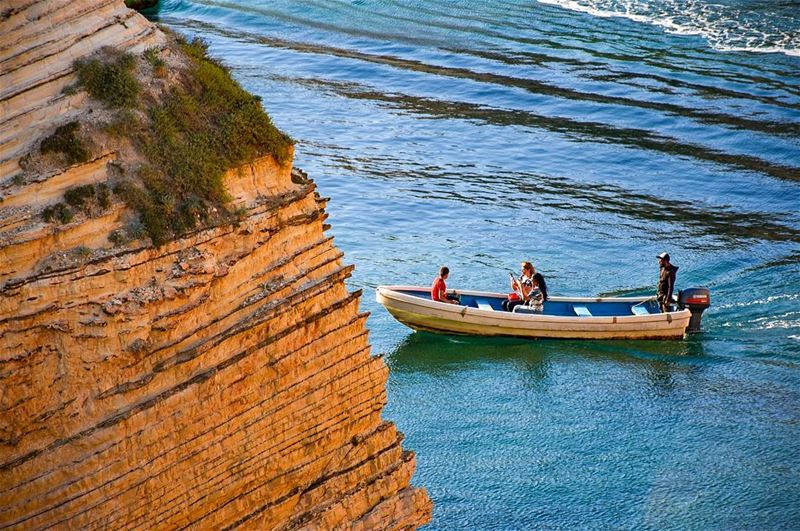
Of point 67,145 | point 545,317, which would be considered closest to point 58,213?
point 67,145

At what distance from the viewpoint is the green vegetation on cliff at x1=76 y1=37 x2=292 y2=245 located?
928 cm

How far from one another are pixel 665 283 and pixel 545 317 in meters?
2.95

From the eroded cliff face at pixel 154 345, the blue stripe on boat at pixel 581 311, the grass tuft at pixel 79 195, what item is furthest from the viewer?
the blue stripe on boat at pixel 581 311

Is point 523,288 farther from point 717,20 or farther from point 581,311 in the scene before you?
point 717,20

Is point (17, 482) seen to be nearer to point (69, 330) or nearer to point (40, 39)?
point (69, 330)

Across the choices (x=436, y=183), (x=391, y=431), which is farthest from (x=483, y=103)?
(x=391, y=431)

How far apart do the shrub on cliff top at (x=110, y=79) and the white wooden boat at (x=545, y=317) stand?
15.6 metres

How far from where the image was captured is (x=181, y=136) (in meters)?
9.77

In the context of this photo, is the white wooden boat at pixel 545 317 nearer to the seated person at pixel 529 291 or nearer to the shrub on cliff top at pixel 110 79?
the seated person at pixel 529 291

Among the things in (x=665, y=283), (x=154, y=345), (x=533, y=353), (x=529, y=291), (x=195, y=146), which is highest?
(x=195, y=146)

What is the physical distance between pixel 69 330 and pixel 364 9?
45.8 meters

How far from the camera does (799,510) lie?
18.3 metres

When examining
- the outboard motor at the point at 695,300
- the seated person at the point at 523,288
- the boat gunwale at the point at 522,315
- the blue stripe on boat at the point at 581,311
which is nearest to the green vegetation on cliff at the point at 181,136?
the boat gunwale at the point at 522,315

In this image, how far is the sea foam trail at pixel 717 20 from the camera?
45438mm
